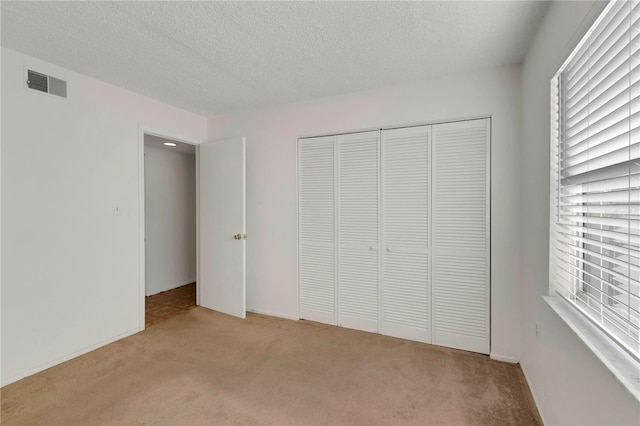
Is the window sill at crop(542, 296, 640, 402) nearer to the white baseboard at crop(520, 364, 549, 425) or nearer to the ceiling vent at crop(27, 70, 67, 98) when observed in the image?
the white baseboard at crop(520, 364, 549, 425)

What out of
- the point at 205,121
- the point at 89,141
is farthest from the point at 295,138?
the point at 89,141

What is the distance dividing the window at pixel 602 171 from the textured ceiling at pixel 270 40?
72cm

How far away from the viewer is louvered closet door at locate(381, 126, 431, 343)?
2773 mm

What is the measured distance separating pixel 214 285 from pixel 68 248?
1555mm

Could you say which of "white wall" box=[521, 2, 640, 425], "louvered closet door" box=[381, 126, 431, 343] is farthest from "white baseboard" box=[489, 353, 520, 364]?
"louvered closet door" box=[381, 126, 431, 343]

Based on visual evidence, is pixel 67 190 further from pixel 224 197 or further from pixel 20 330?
pixel 224 197

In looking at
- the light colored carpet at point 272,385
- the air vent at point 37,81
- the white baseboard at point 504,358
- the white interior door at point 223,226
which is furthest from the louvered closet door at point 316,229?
the air vent at point 37,81

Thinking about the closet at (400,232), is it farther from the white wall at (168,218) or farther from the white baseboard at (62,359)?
the white wall at (168,218)

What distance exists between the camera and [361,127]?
2.99 meters

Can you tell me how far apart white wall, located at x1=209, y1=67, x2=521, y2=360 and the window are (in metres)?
0.79

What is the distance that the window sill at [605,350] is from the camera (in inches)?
35.7

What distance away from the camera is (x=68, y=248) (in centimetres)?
250

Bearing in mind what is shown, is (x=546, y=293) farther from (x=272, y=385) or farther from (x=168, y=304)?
(x=168, y=304)

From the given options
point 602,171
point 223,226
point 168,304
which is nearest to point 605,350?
point 602,171
